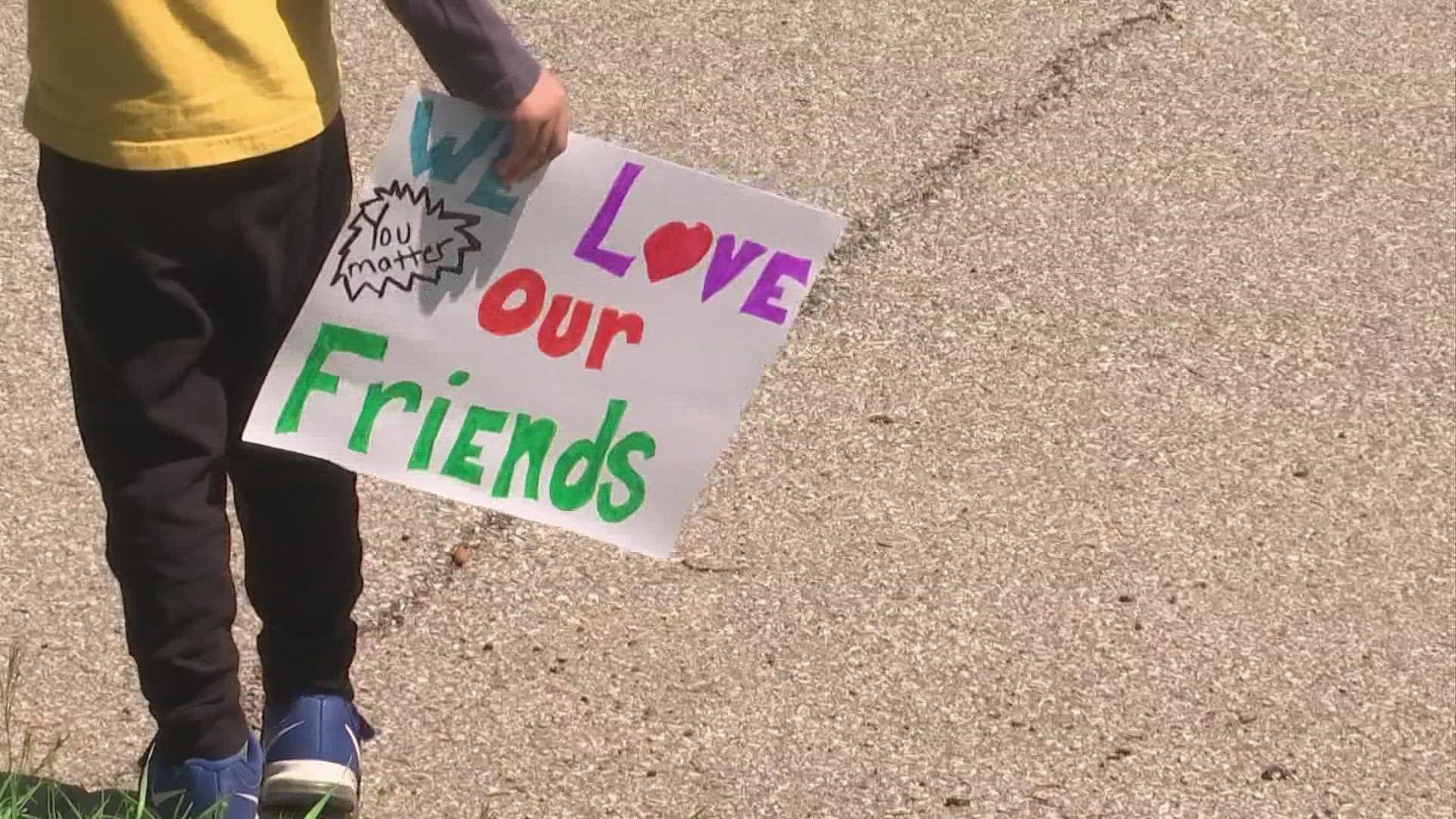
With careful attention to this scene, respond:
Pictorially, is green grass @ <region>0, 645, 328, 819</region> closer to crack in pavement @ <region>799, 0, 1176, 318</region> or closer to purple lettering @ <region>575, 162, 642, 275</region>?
purple lettering @ <region>575, 162, 642, 275</region>

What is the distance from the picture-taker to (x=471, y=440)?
2.31 meters

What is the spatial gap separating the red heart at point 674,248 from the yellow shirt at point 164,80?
424 millimetres

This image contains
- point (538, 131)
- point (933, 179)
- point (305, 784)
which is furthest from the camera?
point (933, 179)

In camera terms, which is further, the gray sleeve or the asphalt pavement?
the asphalt pavement

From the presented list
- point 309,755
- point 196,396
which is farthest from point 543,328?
point 309,755

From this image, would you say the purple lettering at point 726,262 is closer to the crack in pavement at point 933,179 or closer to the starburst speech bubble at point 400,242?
the starburst speech bubble at point 400,242

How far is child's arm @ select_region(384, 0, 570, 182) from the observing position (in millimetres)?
2146

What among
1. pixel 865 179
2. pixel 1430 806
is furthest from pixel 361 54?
pixel 1430 806

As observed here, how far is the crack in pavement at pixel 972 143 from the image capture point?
409cm

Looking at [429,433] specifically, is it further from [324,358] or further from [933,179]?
[933,179]

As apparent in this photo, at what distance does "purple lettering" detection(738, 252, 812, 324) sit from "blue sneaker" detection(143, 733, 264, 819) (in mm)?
890

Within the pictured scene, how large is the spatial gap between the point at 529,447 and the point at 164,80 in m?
0.58

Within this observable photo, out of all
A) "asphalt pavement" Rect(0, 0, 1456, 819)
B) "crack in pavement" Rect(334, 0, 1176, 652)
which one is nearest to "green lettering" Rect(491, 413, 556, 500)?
"asphalt pavement" Rect(0, 0, 1456, 819)

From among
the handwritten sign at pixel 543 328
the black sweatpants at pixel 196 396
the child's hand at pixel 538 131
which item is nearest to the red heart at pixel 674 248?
the handwritten sign at pixel 543 328
